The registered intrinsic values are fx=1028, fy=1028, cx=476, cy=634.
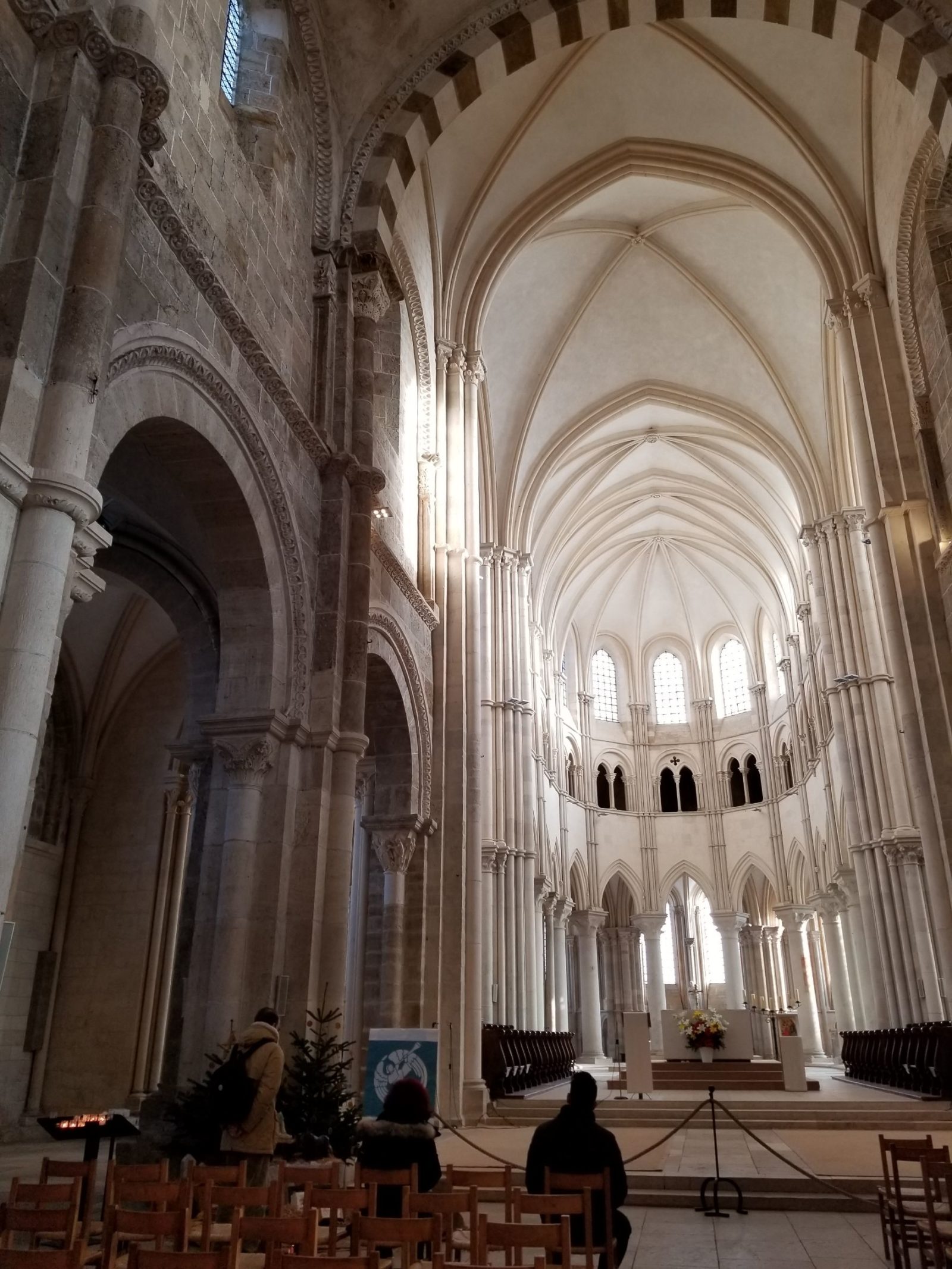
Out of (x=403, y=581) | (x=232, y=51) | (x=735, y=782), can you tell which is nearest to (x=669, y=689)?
(x=735, y=782)

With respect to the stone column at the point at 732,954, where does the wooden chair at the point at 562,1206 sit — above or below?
below

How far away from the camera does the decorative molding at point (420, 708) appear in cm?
1280

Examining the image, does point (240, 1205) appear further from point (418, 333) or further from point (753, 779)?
point (753, 779)

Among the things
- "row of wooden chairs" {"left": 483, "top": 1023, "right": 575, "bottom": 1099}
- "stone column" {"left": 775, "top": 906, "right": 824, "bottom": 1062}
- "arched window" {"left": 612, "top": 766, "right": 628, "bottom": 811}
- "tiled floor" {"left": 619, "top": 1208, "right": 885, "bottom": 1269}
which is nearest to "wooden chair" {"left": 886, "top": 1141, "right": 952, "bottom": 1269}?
"tiled floor" {"left": 619, "top": 1208, "right": 885, "bottom": 1269}

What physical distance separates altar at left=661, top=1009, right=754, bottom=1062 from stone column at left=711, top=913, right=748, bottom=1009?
1233 centimetres

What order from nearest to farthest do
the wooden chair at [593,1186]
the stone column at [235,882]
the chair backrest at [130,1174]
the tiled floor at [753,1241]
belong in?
the wooden chair at [593,1186]
the chair backrest at [130,1174]
the tiled floor at [753,1241]
the stone column at [235,882]

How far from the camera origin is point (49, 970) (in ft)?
48.9

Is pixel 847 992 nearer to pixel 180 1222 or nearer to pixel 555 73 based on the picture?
pixel 555 73

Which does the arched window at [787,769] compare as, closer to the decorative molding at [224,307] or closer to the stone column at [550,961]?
the stone column at [550,961]

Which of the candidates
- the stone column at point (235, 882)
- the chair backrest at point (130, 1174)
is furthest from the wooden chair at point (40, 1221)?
the stone column at point (235, 882)

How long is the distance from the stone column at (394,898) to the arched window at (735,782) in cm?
2451

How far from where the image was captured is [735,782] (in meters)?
35.7

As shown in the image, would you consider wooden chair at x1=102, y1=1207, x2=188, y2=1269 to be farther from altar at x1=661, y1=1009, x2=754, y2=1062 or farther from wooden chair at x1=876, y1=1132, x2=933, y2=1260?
altar at x1=661, y1=1009, x2=754, y2=1062

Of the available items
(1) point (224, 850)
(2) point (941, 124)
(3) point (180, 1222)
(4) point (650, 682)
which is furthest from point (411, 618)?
(4) point (650, 682)
